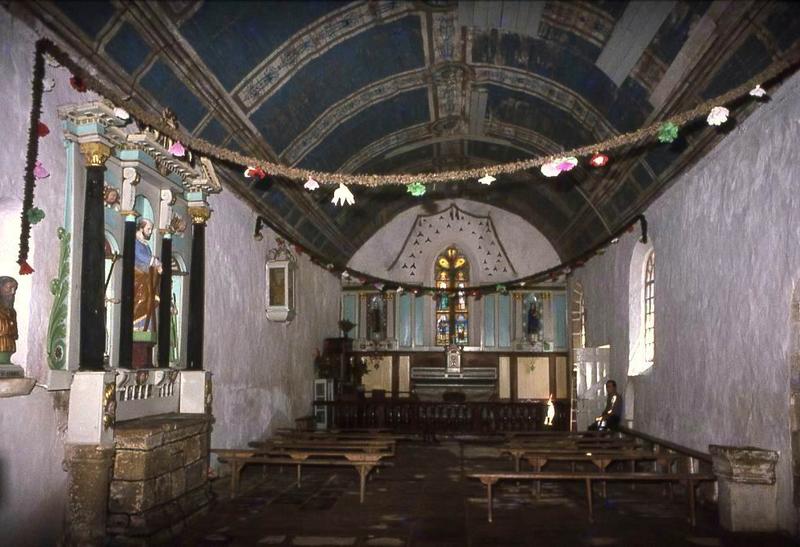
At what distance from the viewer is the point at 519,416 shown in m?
15.6

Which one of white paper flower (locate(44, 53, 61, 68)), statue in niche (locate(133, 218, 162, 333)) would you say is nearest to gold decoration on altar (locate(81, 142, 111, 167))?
white paper flower (locate(44, 53, 61, 68))

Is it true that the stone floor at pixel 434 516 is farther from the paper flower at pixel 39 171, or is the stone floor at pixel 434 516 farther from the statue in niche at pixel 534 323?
the statue in niche at pixel 534 323

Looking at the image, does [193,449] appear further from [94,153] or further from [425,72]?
[425,72]

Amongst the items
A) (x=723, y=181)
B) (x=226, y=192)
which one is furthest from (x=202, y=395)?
(x=723, y=181)

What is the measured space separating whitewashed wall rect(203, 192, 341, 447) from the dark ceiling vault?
0.76 m

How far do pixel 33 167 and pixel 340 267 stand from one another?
902cm

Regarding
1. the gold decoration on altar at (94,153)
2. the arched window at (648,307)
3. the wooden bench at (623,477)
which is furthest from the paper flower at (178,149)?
the arched window at (648,307)

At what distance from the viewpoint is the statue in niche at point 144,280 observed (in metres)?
7.73

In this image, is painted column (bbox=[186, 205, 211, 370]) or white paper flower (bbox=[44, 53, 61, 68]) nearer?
white paper flower (bbox=[44, 53, 61, 68])

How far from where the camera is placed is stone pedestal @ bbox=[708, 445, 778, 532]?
23.0ft

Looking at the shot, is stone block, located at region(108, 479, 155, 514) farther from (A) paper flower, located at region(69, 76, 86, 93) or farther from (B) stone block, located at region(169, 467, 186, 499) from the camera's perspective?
(A) paper flower, located at region(69, 76, 86, 93)

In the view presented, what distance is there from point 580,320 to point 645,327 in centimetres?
580

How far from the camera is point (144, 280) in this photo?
789cm

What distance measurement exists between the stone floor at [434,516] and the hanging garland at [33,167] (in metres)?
3.14
